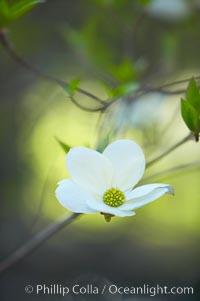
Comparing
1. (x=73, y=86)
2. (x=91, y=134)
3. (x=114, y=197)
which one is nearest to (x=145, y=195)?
(x=114, y=197)

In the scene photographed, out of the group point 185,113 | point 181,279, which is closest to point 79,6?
point 181,279

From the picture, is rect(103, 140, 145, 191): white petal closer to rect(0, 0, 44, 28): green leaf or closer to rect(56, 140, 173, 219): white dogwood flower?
rect(56, 140, 173, 219): white dogwood flower

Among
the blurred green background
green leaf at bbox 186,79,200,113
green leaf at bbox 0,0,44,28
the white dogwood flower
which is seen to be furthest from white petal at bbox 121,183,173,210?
the blurred green background

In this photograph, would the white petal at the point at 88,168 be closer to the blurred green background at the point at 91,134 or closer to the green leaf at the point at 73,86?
the green leaf at the point at 73,86

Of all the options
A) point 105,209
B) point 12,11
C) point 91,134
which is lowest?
point 105,209

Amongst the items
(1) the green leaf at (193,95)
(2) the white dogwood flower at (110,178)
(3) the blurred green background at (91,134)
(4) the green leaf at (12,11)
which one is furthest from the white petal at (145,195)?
(3) the blurred green background at (91,134)

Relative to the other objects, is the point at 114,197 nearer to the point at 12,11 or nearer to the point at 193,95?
the point at 193,95
